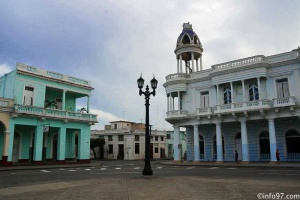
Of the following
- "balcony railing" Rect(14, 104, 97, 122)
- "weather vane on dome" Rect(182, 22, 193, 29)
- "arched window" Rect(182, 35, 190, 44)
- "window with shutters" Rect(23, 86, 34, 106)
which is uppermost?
"weather vane on dome" Rect(182, 22, 193, 29)

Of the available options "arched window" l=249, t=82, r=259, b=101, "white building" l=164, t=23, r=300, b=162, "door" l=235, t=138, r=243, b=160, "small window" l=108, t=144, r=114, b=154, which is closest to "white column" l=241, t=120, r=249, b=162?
"white building" l=164, t=23, r=300, b=162

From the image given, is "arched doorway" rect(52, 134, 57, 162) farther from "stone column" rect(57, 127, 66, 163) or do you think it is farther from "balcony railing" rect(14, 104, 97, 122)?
"balcony railing" rect(14, 104, 97, 122)

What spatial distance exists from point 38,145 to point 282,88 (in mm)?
24987

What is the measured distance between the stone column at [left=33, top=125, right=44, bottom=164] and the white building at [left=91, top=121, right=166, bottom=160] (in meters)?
26.4

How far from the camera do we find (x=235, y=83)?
2925 cm

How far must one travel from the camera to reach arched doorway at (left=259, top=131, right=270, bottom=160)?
27.8m

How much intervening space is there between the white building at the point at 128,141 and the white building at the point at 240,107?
20768 millimetres

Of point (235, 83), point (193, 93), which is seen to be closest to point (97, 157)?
point (193, 93)

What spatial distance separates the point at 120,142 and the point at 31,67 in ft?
97.0

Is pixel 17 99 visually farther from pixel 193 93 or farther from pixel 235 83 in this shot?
pixel 235 83

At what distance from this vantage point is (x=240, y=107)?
89.5ft

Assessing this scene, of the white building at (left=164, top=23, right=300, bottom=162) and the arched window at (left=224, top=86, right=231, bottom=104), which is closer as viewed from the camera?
the white building at (left=164, top=23, right=300, bottom=162)

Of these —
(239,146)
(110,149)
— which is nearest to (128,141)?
(110,149)

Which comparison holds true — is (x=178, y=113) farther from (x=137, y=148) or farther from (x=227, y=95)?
(x=137, y=148)
